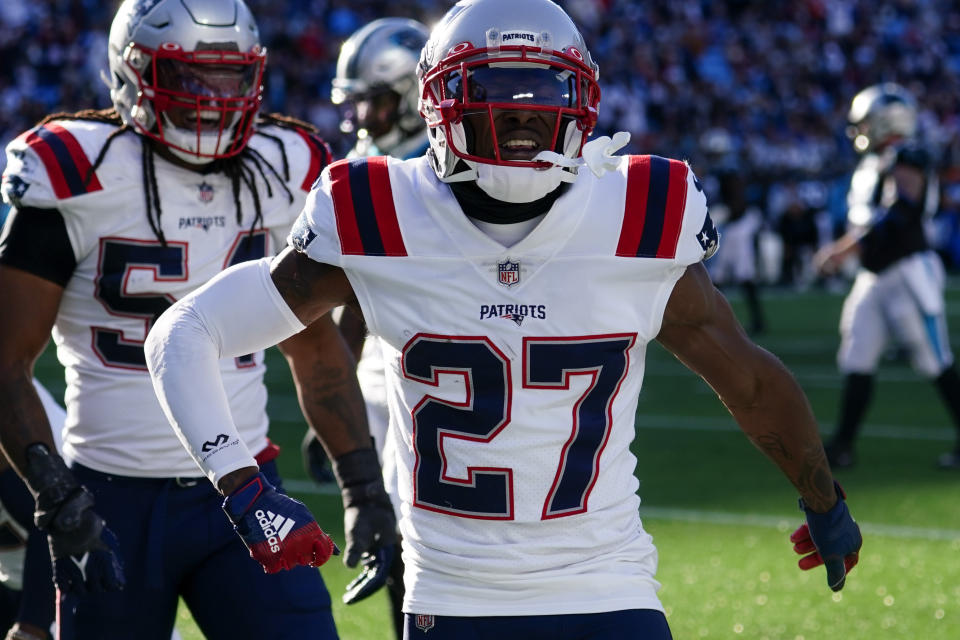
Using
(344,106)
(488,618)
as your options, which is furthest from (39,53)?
(488,618)

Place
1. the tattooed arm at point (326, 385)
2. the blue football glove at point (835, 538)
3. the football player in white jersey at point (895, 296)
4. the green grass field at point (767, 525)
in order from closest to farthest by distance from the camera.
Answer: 1. the blue football glove at point (835, 538)
2. the tattooed arm at point (326, 385)
3. the green grass field at point (767, 525)
4. the football player in white jersey at point (895, 296)

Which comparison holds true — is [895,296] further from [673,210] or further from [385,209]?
[385,209]

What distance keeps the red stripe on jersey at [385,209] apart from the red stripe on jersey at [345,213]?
0.12 feet

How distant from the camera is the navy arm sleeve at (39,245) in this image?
2908 millimetres

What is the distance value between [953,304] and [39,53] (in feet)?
38.1

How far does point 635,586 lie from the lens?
2.35 meters

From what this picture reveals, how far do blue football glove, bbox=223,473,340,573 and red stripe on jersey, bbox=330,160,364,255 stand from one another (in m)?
0.41

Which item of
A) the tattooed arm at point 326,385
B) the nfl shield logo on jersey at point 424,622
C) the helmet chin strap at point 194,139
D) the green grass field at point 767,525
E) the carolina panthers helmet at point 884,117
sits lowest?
the green grass field at point 767,525

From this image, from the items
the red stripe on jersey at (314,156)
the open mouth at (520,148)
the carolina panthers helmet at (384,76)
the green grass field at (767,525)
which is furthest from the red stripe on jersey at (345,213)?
the green grass field at (767,525)

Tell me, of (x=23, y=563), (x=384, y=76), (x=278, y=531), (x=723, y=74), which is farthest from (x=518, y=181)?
(x=723, y=74)

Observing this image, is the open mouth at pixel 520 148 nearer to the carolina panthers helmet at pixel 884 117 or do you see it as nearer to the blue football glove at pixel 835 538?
the blue football glove at pixel 835 538

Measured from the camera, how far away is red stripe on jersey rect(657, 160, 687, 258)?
2295 mm

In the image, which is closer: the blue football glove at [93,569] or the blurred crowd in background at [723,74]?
the blue football glove at [93,569]

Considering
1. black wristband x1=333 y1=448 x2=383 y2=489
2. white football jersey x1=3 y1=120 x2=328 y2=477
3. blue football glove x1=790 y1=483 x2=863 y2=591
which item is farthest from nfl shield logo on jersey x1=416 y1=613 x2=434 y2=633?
white football jersey x1=3 y1=120 x2=328 y2=477
